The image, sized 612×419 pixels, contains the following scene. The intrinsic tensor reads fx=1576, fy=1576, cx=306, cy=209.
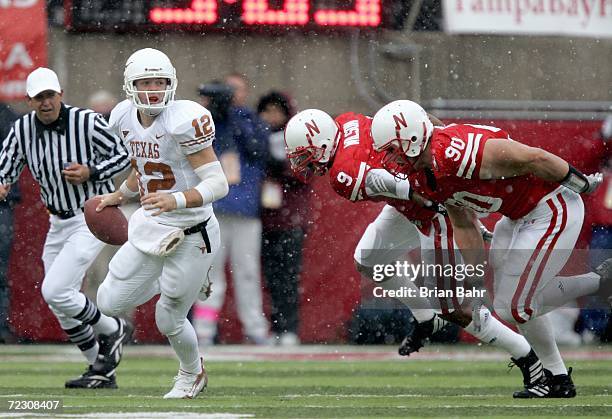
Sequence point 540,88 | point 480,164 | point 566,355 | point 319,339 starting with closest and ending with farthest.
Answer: point 480,164
point 566,355
point 319,339
point 540,88

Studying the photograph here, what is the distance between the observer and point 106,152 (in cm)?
771

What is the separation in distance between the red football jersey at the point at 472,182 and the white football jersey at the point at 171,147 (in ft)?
3.15

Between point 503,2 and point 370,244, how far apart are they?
2.79m

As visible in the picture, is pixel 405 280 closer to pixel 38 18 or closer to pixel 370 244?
pixel 370 244

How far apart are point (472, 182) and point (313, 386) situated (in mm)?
1559

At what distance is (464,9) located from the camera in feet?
32.4

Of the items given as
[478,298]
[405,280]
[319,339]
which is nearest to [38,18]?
[319,339]

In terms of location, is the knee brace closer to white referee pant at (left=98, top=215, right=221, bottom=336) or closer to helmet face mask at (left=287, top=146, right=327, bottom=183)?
white referee pant at (left=98, top=215, right=221, bottom=336)

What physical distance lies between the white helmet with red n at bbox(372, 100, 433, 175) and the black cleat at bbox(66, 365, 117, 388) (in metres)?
1.88

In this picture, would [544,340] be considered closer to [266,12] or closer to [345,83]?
[266,12]

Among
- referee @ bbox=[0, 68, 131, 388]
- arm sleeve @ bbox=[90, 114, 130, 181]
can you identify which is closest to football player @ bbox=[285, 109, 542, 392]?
arm sleeve @ bbox=[90, 114, 130, 181]

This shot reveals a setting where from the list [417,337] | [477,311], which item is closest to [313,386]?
[417,337]

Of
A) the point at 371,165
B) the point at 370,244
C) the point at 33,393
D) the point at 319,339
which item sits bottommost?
the point at 319,339

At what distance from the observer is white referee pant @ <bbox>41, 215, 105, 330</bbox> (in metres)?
7.57
